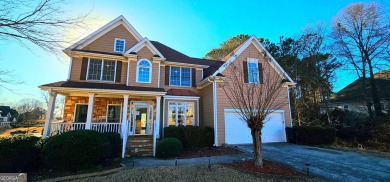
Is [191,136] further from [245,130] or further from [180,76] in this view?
[180,76]

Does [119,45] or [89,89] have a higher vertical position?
[119,45]

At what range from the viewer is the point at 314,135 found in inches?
479

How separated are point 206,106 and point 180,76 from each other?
3194 mm

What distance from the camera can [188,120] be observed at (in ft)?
42.4

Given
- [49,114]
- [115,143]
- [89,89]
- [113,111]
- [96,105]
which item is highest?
[89,89]

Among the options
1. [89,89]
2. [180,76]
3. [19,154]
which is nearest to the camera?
[19,154]

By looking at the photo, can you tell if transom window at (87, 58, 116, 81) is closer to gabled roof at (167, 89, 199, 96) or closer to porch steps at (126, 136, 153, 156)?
gabled roof at (167, 89, 199, 96)

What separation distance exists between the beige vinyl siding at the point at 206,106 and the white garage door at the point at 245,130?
1078mm

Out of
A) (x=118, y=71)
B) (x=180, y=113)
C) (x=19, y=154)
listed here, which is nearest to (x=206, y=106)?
(x=180, y=113)

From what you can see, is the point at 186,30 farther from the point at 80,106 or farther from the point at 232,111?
the point at 80,106

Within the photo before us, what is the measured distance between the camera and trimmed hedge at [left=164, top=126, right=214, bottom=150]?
35.5 feet

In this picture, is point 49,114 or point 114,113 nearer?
point 49,114

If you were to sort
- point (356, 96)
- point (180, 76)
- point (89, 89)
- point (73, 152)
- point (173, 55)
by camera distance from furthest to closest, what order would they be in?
point (356, 96)
point (173, 55)
point (180, 76)
point (89, 89)
point (73, 152)

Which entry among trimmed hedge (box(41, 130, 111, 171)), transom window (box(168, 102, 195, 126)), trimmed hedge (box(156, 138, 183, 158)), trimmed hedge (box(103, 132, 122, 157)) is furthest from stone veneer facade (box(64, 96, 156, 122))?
trimmed hedge (box(41, 130, 111, 171))
